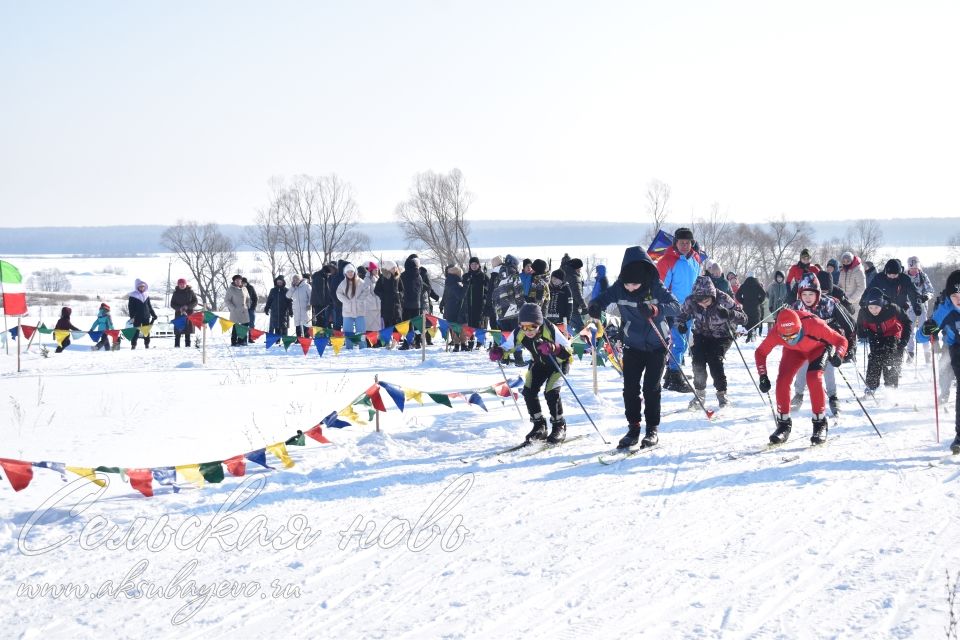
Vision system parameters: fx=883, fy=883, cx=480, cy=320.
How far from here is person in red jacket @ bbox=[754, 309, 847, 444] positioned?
27.6 ft

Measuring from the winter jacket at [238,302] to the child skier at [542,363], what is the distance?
1362 cm

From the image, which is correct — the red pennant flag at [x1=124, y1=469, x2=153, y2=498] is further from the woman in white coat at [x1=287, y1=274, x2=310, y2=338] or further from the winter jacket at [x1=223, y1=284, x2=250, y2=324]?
the winter jacket at [x1=223, y1=284, x2=250, y2=324]

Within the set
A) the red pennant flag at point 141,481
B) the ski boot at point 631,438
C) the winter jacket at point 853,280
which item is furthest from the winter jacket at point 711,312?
the winter jacket at point 853,280

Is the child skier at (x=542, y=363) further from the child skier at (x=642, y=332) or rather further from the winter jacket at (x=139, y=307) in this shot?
the winter jacket at (x=139, y=307)

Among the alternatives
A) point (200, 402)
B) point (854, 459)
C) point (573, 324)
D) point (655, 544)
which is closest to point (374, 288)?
point (573, 324)

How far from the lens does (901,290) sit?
44.1 ft

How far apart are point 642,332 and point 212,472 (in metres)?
4.07

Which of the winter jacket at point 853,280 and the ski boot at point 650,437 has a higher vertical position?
the winter jacket at point 853,280

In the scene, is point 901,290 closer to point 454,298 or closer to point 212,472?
point 454,298

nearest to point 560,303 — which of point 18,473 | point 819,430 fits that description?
point 819,430

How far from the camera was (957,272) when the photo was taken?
8562 millimetres

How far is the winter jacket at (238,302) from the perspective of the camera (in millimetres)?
21000

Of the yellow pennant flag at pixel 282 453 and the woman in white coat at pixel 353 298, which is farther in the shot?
the woman in white coat at pixel 353 298

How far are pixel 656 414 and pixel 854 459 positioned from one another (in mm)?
1769
